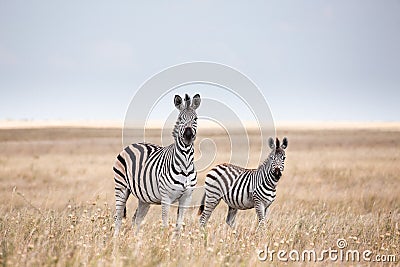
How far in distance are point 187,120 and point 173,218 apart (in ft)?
13.3

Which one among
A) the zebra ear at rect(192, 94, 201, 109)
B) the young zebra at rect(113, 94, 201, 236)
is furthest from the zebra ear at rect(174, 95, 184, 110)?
the zebra ear at rect(192, 94, 201, 109)

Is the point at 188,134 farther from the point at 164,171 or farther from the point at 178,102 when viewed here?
the point at 164,171

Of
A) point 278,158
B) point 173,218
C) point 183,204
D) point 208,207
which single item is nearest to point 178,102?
point 183,204

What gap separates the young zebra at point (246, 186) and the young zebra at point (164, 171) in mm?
1090

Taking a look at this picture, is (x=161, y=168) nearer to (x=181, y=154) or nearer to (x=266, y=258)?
(x=181, y=154)

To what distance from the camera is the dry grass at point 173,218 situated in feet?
18.5

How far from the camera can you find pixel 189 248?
19.0 ft

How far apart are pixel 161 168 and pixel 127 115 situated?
1203 mm

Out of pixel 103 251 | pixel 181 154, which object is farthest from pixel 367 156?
pixel 103 251

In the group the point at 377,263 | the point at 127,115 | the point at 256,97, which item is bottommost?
the point at 377,263

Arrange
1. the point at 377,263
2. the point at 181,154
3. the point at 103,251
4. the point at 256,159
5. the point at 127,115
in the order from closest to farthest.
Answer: the point at 103,251 < the point at 377,263 < the point at 181,154 < the point at 127,115 < the point at 256,159

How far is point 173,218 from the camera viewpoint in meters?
10.3

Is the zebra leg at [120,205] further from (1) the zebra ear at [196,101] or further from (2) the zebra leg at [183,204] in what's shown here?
(1) the zebra ear at [196,101]

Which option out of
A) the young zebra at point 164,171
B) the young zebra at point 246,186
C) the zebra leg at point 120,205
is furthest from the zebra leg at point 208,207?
the zebra leg at point 120,205
